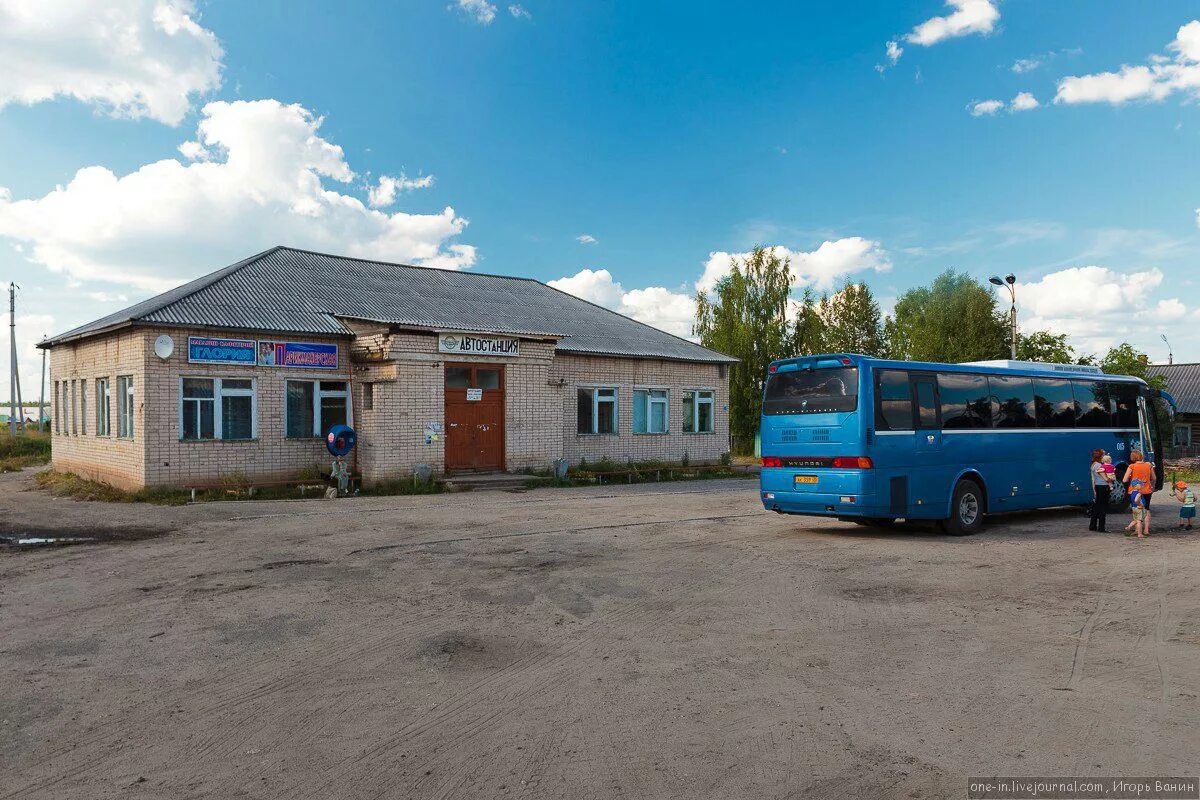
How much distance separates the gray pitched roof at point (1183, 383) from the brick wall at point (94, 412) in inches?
2190

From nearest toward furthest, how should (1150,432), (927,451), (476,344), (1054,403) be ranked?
1. (927,451)
2. (1054,403)
3. (1150,432)
4. (476,344)

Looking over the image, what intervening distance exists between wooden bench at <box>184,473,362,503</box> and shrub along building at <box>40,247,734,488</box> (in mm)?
340

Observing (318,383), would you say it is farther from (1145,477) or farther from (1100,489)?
(1145,477)

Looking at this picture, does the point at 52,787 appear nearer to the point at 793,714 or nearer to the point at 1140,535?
the point at 793,714

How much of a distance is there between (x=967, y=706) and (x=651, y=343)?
23.2m

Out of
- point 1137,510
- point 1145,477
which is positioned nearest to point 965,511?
point 1137,510

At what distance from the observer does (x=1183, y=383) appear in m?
55.2

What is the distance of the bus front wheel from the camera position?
13.3 meters

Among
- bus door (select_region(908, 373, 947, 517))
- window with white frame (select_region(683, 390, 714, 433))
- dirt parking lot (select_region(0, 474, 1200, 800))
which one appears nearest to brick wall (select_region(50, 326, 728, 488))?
window with white frame (select_region(683, 390, 714, 433))

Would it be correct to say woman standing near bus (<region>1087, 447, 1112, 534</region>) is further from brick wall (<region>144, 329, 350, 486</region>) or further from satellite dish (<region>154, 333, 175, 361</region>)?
satellite dish (<region>154, 333, 175, 361</region>)

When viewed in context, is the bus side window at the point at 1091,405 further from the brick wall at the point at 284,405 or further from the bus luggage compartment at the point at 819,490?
the brick wall at the point at 284,405

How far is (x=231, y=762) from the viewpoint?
174 inches

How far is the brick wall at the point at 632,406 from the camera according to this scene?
24703 millimetres

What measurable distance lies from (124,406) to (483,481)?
8.51 meters
